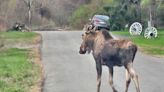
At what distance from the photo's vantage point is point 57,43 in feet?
116

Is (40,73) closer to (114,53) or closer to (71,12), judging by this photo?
(114,53)

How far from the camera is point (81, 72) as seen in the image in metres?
20.6

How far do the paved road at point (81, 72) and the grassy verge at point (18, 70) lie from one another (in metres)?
0.52

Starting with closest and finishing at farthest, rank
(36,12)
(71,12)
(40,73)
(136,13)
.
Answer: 1. (40,73)
2. (136,13)
3. (36,12)
4. (71,12)

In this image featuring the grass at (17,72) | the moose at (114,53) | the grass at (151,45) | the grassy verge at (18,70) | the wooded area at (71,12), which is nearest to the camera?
the moose at (114,53)

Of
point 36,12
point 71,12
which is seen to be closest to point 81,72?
point 36,12

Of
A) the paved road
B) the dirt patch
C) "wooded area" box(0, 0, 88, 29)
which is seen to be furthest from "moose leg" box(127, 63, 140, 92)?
"wooded area" box(0, 0, 88, 29)

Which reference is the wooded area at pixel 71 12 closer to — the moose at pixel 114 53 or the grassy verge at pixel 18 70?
the grassy verge at pixel 18 70

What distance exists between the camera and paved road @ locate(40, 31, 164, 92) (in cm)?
1656

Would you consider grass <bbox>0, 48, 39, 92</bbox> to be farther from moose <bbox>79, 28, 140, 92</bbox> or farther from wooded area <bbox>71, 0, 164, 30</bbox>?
wooded area <bbox>71, 0, 164, 30</bbox>

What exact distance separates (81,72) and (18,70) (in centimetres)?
258

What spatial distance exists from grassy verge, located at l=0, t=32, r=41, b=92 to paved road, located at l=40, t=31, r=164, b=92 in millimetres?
523

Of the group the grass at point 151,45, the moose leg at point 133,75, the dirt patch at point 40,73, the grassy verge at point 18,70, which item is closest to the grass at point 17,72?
the grassy verge at point 18,70

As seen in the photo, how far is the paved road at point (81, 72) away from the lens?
54.3 feet
